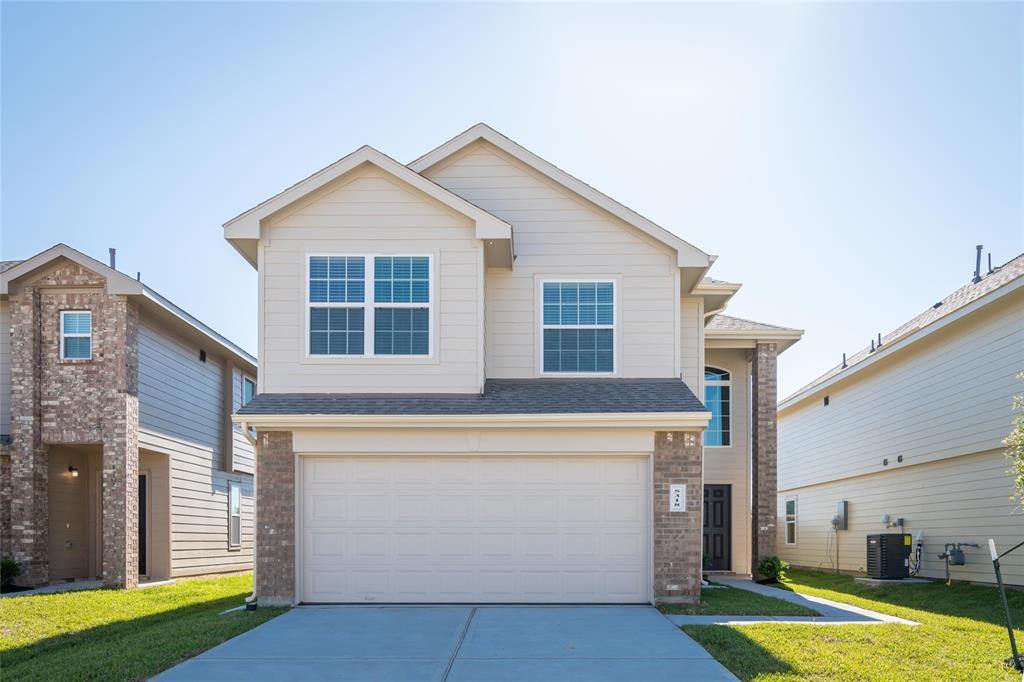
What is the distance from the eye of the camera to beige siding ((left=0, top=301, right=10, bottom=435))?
667 inches

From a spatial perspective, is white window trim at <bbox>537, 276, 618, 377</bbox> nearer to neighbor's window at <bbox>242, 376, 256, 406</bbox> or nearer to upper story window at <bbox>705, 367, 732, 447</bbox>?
upper story window at <bbox>705, 367, 732, 447</bbox>

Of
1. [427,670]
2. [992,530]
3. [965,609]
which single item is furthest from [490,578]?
[992,530]

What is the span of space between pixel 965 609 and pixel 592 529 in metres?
5.69

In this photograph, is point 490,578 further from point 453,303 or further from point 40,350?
point 40,350

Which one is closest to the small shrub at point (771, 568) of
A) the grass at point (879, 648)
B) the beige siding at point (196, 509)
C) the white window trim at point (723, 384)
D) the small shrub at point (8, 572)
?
the white window trim at point (723, 384)

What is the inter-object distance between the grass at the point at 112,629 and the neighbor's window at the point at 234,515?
6552 mm

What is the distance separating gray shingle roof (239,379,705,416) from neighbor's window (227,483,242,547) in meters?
10.9

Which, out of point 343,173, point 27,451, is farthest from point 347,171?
point 27,451

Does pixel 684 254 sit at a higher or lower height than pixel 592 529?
higher

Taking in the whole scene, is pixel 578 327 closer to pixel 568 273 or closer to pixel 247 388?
pixel 568 273

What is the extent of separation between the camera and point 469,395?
43.9 feet

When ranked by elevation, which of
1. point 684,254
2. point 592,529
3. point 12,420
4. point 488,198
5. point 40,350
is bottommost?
point 592,529

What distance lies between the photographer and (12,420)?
1664 centimetres

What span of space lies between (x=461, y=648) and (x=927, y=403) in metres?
12.4
